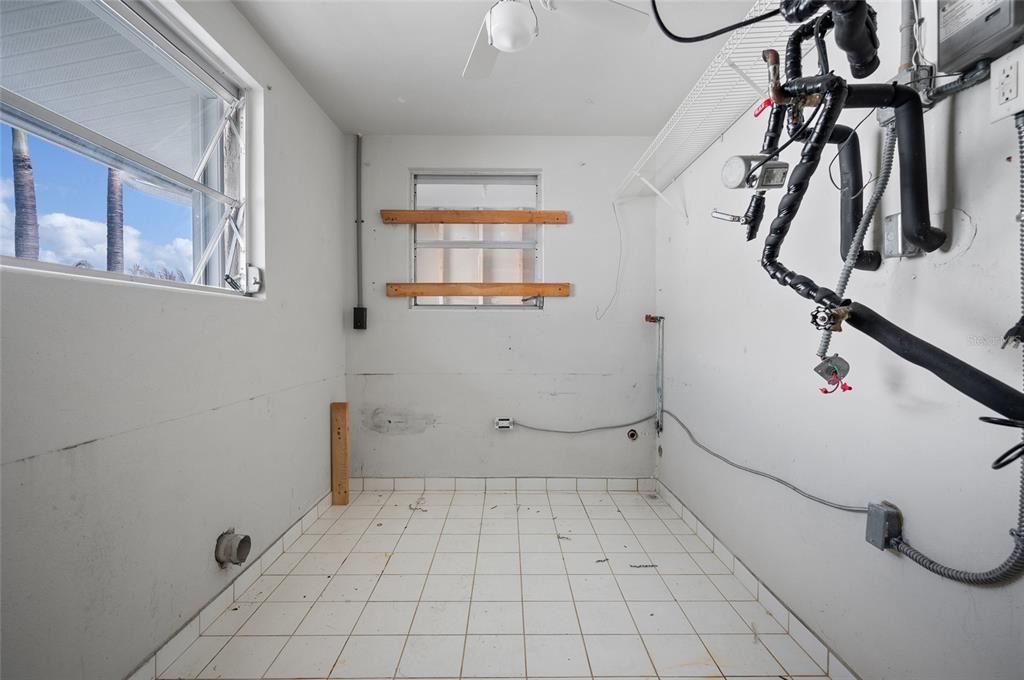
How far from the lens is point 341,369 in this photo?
2877 mm

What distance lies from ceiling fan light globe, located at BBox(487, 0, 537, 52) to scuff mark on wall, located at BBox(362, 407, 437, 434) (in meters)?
2.36

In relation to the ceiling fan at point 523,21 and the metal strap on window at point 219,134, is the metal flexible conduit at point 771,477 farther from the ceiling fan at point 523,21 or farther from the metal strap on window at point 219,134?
the metal strap on window at point 219,134

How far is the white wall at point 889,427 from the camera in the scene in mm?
905

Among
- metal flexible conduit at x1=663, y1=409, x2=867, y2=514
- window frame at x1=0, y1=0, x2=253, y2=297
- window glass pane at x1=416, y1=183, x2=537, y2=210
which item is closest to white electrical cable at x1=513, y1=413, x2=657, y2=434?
metal flexible conduit at x1=663, y1=409, x2=867, y2=514

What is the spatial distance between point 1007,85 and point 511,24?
4.14 ft

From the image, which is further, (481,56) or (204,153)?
(204,153)

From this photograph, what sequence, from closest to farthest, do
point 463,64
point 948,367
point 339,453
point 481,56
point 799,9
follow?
point 948,367, point 799,9, point 481,56, point 463,64, point 339,453

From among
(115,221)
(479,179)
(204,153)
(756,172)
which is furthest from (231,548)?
(479,179)

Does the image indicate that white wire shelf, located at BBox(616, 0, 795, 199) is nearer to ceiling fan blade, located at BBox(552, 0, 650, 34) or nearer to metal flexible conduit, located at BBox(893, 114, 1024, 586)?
ceiling fan blade, located at BBox(552, 0, 650, 34)

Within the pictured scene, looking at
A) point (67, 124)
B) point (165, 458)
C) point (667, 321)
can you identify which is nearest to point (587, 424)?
point (667, 321)

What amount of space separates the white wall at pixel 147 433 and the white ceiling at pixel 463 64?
26cm

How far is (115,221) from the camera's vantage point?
4.38 ft

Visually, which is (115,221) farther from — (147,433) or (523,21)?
(523,21)

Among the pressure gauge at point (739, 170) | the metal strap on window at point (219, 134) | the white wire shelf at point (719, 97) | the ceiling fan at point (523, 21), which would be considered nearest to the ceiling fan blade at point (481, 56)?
the ceiling fan at point (523, 21)
